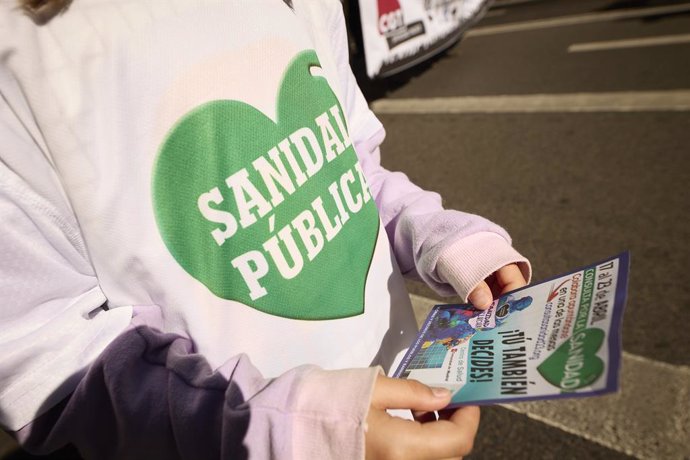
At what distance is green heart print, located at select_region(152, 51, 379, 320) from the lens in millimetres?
757

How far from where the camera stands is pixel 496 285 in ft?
3.44

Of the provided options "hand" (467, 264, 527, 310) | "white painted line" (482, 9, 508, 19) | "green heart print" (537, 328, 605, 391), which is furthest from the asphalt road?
"white painted line" (482, 9, 508, 19)

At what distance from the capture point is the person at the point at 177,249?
0.66 m

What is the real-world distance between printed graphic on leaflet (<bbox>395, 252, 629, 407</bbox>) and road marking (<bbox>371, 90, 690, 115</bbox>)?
132 inches

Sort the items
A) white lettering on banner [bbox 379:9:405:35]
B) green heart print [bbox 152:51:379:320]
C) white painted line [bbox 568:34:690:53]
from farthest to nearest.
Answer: white lettering on banner [bbox 379:9:405:35] < white painted line [bbox 568:34:690:53] < green heart print [bbox 152:51:379:320]

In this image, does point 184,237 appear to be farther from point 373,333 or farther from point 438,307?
point 438,307

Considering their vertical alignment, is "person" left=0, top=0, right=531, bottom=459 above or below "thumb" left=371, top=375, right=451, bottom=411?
above

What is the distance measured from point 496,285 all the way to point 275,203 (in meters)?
0.48

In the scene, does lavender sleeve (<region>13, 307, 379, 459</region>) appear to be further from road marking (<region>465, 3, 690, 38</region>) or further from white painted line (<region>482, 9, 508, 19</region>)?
white painted line (<region>482, 9, 508, 19</region>)

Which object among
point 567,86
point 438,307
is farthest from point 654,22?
point 438,307

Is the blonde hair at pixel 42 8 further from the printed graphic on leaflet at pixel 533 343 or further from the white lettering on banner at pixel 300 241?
the printed graphic on leaflet at pixel 533 343

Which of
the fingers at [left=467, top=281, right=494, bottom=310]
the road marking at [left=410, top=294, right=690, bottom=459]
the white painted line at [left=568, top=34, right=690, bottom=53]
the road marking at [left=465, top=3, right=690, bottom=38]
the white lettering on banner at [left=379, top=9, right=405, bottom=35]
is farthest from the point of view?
the road marking at [left=465, top=3, right=690, bottom=38]

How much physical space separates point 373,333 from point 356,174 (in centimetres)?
30

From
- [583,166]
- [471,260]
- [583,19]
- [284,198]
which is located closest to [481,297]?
[471,260]
